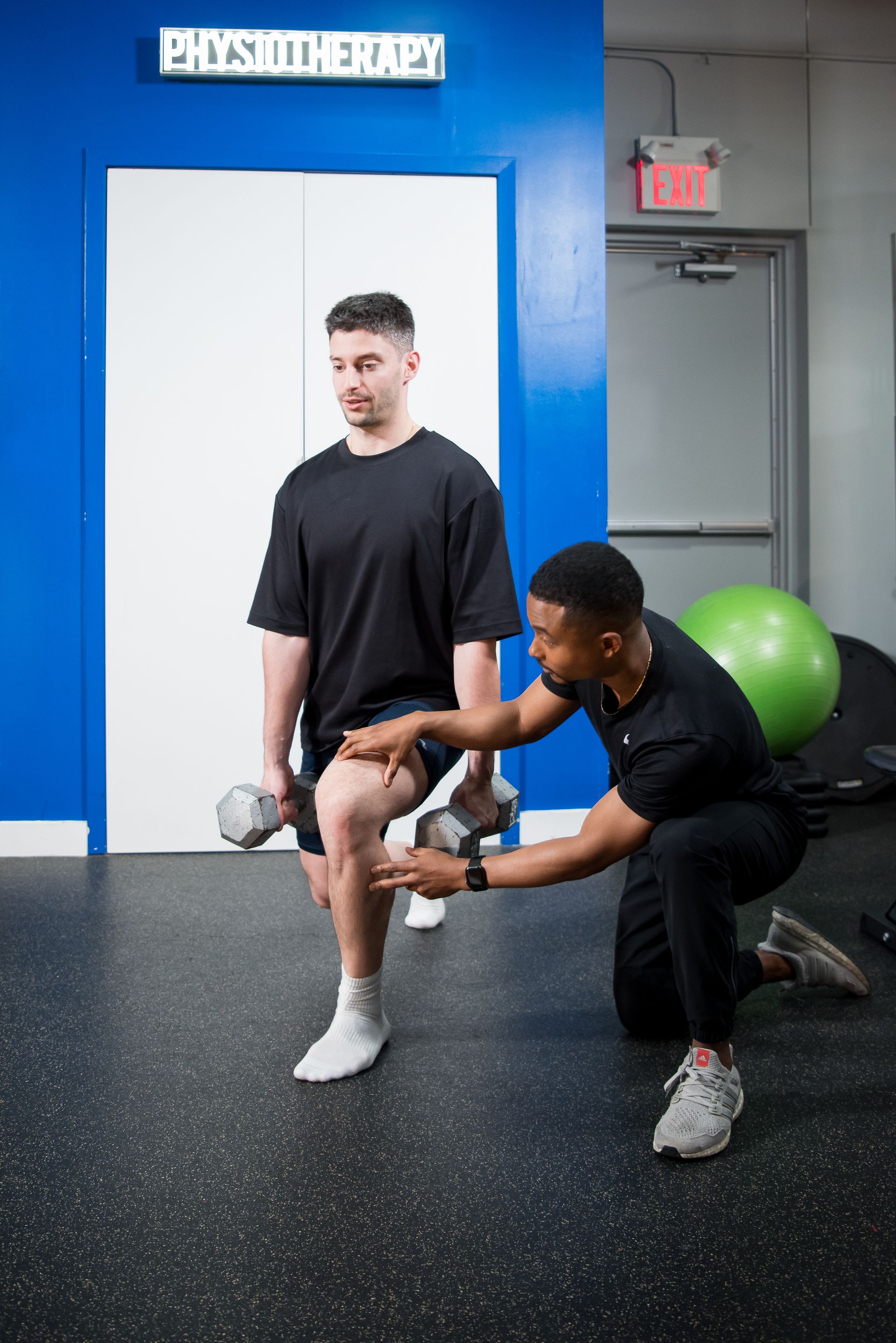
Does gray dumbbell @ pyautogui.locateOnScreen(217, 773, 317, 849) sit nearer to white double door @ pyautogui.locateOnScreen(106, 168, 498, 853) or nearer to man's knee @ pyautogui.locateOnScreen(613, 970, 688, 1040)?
man's knee @ pyautogui.locateOnScreen(613, 970, 688, 1040)

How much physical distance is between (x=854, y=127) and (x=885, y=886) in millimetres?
3693

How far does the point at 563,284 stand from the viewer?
3.67 meters

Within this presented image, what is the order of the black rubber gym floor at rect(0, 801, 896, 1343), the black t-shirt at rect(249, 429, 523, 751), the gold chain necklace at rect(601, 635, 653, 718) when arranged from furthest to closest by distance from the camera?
1. the black t-shirt at rect(249, 429, 523, 751)
2. the gold chain necklace at rect(601, 635, 653, 718)
3. the black rubber gym floor at rect(0, 801, 896, 1343)

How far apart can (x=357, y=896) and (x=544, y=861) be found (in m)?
0.35

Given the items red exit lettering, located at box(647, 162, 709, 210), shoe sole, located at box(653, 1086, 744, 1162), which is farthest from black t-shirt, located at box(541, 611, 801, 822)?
red exit lettering, located at box(647, 162, 709, 210)

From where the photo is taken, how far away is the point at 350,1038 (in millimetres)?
1940

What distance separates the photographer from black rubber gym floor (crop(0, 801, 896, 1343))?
1.28 meters

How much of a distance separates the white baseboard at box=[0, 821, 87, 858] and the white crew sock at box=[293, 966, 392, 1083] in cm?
196

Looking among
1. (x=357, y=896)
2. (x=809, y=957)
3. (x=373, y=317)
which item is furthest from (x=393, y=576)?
(x=809, y=957)

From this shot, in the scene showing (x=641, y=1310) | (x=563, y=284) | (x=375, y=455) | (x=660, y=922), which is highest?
(x=563, y=284)

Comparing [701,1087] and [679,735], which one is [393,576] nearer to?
[679,735]

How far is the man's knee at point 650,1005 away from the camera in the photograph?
1.99 metres

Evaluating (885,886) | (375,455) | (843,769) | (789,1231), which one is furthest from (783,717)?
(789,1231)

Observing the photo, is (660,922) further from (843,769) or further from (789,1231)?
(843,769)
